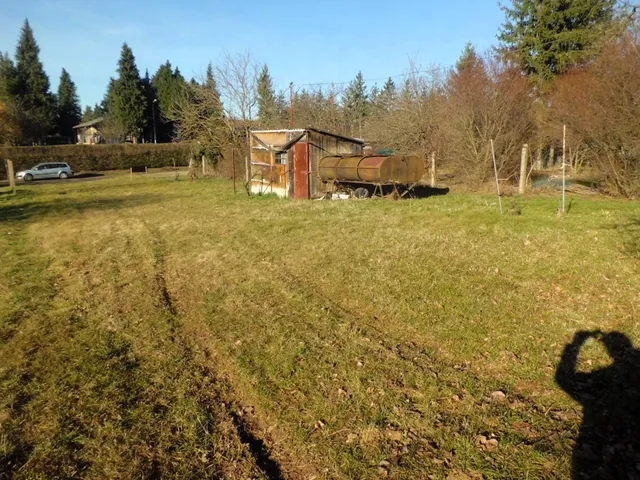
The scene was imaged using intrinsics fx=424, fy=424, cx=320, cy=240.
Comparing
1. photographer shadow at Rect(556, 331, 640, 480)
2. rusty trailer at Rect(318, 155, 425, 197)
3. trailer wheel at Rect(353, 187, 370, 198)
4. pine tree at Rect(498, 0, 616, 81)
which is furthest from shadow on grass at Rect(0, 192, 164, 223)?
pine tree at Rect(498, 0, 616, 81)

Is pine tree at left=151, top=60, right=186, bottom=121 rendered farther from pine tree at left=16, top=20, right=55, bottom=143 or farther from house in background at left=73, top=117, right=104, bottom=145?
pine tree at left=16, top=20, right=55, bottom=143

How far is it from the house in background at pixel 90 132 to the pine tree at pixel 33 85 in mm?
9843

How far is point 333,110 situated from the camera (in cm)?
4166

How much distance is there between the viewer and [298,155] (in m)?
17.2

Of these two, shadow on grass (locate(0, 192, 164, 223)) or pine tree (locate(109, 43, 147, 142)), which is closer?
shadow on grass (locate(0, 192, 164, 223))

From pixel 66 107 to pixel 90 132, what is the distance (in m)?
6.34

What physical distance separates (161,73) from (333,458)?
2861 inches

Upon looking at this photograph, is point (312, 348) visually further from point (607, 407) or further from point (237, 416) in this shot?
point (607, 407)

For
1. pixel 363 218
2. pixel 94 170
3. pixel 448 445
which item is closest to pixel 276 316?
pixel 448 445

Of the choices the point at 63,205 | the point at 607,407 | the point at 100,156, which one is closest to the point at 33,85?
the point at 100,156

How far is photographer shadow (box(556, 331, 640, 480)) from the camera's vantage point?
314 cm

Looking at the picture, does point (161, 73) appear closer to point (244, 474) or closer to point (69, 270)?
point (69, 270)

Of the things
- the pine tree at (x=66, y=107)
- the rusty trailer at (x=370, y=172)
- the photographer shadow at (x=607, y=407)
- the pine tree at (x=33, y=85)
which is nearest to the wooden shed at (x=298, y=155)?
the rusty trailer at (x=370, y=172)

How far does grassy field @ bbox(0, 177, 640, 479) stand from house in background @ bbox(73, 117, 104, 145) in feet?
219
